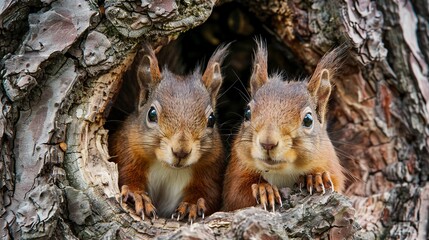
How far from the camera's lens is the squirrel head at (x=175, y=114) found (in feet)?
11.6

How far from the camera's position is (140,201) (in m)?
3.51

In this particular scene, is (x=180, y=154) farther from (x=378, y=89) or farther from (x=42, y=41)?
(x=378, y=89)

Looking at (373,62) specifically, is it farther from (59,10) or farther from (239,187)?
(59,10)

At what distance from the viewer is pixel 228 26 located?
16.5 ft

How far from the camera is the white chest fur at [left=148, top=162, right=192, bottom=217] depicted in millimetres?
3898

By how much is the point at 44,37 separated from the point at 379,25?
1987 millimetres

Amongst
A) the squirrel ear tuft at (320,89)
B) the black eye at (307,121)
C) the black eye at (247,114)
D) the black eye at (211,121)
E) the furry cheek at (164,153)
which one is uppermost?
the squirrel ear tuft at (320,89)

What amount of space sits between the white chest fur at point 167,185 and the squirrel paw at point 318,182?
754mm

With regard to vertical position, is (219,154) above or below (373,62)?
below

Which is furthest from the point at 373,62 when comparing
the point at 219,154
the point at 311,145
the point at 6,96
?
the point at 6,96

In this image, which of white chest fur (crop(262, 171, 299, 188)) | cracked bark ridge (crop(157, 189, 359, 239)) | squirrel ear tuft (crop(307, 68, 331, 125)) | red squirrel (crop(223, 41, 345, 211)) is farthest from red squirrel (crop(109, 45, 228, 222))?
squirrel ear tuft (crop(307, 68, 331, 125))

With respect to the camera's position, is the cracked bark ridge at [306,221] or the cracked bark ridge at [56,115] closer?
the cracked bark ridge at [306,221]

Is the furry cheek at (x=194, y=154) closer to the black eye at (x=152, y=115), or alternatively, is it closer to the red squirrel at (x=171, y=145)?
the red squirrel at (x=171, y=145)

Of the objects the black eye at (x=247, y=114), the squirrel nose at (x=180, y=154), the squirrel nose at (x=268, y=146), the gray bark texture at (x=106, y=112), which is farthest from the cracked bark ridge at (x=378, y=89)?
the squirrel nose at (x=180, y=154)
